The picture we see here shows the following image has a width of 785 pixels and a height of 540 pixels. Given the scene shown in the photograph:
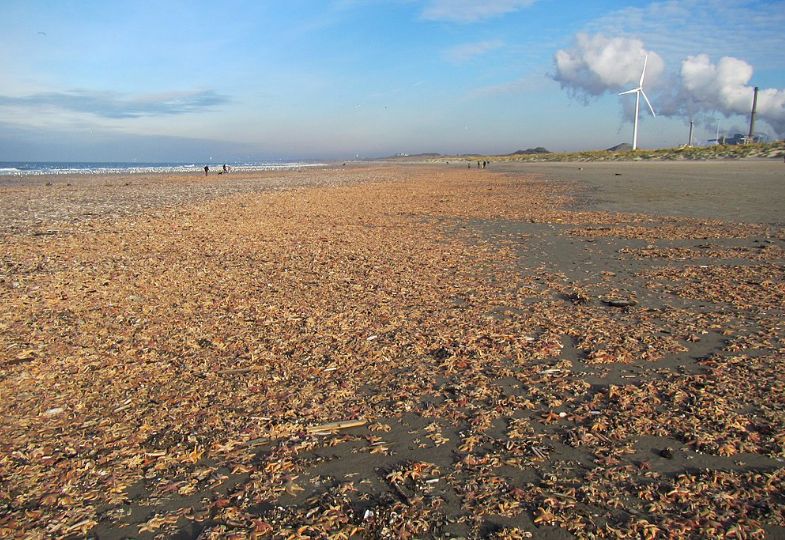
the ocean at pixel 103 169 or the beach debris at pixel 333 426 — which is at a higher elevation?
the ocean at pixel 103 169

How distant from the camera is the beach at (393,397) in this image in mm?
2561

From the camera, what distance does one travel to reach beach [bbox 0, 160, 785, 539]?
2.56 meters

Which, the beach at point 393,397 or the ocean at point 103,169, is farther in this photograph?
the ocean at point 103,169

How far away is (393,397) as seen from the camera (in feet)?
12.4

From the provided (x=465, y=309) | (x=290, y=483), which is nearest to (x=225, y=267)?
(x=465, y=309)

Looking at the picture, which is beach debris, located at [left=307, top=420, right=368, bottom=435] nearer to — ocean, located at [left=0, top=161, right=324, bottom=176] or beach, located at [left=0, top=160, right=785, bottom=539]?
beach, located at [left=0, top=160, right=785, bottom=539]

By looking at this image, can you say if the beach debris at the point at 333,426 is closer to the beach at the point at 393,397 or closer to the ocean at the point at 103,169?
the beach at the point at 393,397

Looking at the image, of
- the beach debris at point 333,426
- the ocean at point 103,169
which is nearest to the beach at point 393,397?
the beach debris at point 333,426

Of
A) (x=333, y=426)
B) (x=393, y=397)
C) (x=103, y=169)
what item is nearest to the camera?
(x=333, y=426)

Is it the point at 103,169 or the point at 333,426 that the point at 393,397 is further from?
the point at 103,169

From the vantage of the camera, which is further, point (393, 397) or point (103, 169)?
point (103, 169)

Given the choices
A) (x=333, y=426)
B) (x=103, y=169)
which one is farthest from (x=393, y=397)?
(x=103, y=169)

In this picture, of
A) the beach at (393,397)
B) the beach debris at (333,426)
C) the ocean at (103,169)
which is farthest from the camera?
the ocean at (103,169)

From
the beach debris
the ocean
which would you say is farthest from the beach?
the ocean
